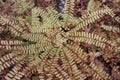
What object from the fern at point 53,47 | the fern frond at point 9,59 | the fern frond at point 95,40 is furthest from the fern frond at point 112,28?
the fern frond at point 9,59

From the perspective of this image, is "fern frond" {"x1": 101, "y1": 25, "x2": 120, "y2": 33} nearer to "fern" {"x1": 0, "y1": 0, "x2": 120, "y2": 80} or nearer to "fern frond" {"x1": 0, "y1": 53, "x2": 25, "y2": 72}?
"fern" {"x1": 0, "y1": 0, "x2": 120, "y2": 80}

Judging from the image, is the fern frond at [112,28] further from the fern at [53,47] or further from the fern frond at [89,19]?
the fern frond at [89,19]

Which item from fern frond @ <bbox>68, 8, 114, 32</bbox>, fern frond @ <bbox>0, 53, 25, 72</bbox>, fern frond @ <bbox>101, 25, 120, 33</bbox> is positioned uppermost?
fern frond @ <bbox>68, 8, 114, 32</bbox>

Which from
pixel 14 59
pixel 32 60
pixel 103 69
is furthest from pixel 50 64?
pixel 103 69

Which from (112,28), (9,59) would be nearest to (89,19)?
(112,28)

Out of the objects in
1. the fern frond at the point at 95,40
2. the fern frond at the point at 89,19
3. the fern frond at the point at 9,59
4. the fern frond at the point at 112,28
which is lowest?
the fern frond at the point at 9,59

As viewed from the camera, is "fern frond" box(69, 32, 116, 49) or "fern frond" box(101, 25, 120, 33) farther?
"fern frond" box(101, 25, 120, 33)

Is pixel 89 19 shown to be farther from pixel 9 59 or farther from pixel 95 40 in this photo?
pixel 9 59

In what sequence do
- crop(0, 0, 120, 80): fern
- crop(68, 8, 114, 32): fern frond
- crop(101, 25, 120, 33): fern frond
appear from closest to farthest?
1. crop(0, 0, 120, 80): fern
2. crop(68, 8, 114, 32): fern frond
3. crop(101, 25, 120, 33): fern frond

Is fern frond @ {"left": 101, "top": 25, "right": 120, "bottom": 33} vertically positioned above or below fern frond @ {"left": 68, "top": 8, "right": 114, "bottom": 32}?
below

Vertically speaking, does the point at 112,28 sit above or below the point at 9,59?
above

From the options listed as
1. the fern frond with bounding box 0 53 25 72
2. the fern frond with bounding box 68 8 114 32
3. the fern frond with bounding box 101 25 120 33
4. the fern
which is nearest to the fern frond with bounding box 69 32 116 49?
the fern
